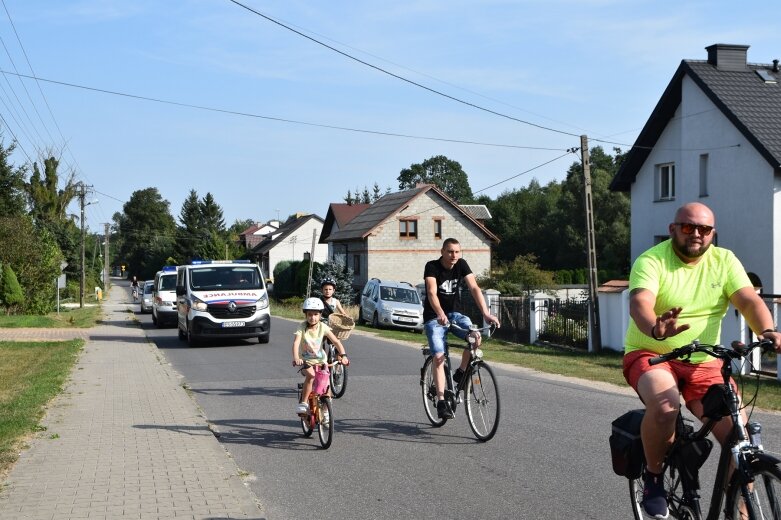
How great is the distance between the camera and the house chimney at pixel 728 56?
103 feet

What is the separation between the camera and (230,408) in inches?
430

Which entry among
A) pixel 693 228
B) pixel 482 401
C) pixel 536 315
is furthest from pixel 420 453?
pixel 536 315

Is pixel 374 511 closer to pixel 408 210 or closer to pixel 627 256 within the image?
pixel 408 210

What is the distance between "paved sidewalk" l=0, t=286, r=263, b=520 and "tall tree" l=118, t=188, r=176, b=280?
120040 mm

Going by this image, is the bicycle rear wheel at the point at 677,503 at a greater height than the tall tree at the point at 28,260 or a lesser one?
lesser

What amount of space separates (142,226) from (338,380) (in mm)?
133735

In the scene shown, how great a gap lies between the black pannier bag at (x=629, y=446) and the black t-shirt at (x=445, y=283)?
4067 millimetres

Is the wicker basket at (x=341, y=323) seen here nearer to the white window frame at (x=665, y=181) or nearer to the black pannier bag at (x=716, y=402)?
the black pannier bag at (x=716, y=402)

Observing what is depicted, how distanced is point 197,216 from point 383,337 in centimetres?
10104

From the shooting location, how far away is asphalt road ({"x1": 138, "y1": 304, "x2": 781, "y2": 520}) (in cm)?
605

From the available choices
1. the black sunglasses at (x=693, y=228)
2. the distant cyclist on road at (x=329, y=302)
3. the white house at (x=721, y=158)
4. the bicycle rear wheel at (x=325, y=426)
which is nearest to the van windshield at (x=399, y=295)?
the white house at (x=721, y=158)

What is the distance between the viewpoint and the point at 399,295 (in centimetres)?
3219

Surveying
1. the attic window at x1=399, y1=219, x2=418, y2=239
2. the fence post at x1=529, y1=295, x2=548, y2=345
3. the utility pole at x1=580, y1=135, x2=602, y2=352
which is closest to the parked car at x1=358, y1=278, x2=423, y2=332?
the fence post at x1=529, y1=295, x2=548, y2=345

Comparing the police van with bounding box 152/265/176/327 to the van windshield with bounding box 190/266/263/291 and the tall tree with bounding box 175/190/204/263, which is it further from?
the tall tree with bounding box 175/190/204/263
